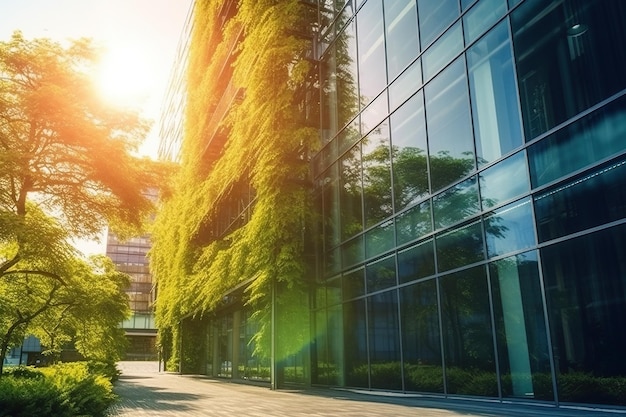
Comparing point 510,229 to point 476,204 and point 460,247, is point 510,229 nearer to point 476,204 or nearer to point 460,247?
point 476,204

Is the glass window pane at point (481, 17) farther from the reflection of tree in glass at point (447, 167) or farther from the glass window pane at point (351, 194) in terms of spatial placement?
the glass window pane at point (351, 194)

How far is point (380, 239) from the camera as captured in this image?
53.4ft

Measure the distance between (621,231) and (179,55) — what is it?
65.3 m

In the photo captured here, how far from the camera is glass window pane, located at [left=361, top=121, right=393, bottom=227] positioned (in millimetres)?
16156

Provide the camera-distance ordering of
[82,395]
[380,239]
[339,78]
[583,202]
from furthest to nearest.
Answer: [339,78], [380,239], [82,395], [583,202]

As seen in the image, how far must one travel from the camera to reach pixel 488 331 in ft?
36.7

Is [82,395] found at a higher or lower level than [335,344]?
lower

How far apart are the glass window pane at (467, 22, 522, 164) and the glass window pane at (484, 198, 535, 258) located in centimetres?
127

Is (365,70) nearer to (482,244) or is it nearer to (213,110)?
(482,244)

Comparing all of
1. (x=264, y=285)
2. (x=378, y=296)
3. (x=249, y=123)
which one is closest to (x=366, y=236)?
(x=378, y=296)

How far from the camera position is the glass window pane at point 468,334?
36.8ft

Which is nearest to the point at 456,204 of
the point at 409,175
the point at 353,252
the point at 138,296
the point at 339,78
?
the point at 409,175

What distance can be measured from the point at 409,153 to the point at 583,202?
624cm

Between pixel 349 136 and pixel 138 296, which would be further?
pixel 138 296
